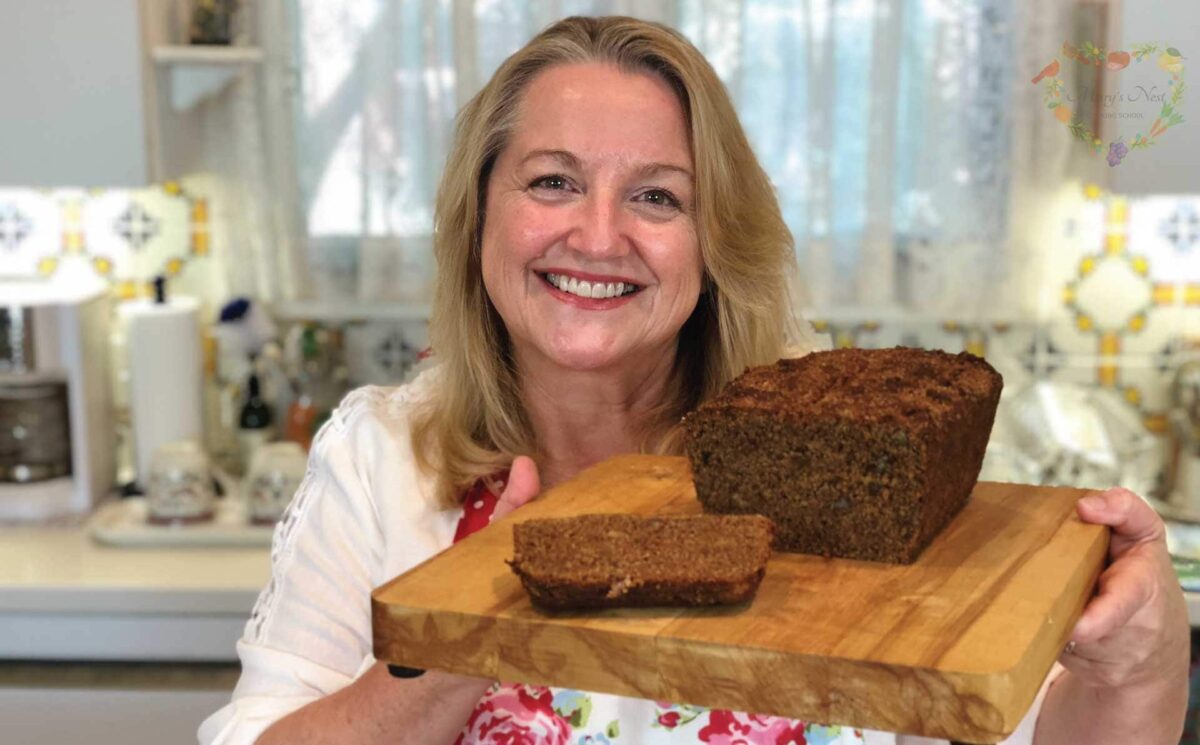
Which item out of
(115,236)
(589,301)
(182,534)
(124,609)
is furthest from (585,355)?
(115,236)

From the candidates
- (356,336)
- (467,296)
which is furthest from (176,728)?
(467,296)

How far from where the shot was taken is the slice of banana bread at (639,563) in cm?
88

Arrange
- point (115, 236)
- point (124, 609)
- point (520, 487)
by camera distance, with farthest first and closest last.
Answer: point (115, 236), point (124, 609), point (520, 487)

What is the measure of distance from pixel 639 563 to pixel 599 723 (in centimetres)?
47

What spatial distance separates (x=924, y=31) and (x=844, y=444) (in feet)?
6.42

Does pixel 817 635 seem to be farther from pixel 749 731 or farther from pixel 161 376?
pixel 161 376

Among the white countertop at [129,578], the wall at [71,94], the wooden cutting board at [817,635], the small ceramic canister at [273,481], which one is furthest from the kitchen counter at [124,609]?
the wooden cutting board at [817,635]

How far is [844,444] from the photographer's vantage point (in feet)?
3.34

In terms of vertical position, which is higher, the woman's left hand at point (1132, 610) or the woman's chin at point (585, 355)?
the woman's chin at point (585, 355)

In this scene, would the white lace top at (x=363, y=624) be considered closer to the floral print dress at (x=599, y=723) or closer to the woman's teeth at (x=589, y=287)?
the floral print dress at (x=599, y=723)

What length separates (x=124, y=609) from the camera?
2.31 meters

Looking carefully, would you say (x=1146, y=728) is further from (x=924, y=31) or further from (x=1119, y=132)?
(x=924, y=31)

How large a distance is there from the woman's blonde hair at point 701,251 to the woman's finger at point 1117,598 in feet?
1.64

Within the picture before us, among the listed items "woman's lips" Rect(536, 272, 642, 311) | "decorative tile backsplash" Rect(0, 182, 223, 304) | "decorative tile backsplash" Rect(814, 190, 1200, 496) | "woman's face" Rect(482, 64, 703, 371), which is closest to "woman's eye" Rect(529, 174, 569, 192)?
"woman's face" Rect(482, 64, 703, 371)
